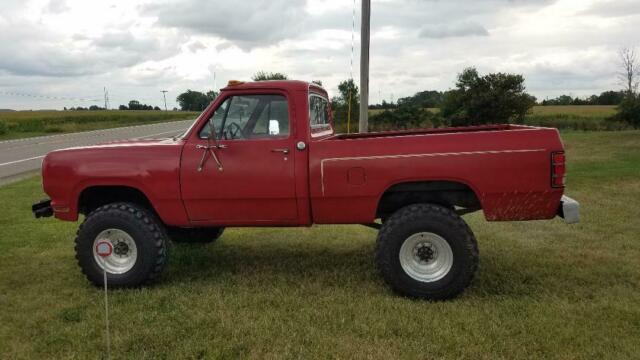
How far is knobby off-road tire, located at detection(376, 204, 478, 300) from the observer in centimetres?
455

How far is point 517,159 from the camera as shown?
14.4ft

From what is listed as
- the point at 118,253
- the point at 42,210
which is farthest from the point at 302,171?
the point at 42,210

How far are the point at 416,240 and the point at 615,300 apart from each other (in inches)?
66.5

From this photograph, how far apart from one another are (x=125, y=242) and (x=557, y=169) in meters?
3.89

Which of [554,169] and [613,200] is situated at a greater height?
[554,169]

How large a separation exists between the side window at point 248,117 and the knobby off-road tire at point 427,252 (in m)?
1.38

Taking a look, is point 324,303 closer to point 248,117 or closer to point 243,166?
point 243,166

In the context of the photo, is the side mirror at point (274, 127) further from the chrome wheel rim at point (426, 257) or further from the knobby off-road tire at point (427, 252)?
the chrome wheel rim at point (426, 257)

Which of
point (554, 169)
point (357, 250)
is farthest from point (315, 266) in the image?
point (554, 169)

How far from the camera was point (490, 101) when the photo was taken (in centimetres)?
2462

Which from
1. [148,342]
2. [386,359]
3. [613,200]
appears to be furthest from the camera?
[613,200]

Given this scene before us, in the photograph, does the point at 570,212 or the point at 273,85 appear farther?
the point at 273,85

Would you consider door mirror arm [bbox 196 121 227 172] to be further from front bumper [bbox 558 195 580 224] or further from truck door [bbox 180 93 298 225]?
front bumper [bbox 558 195 580 224]

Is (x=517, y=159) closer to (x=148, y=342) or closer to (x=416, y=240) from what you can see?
(x=416, y=240)
